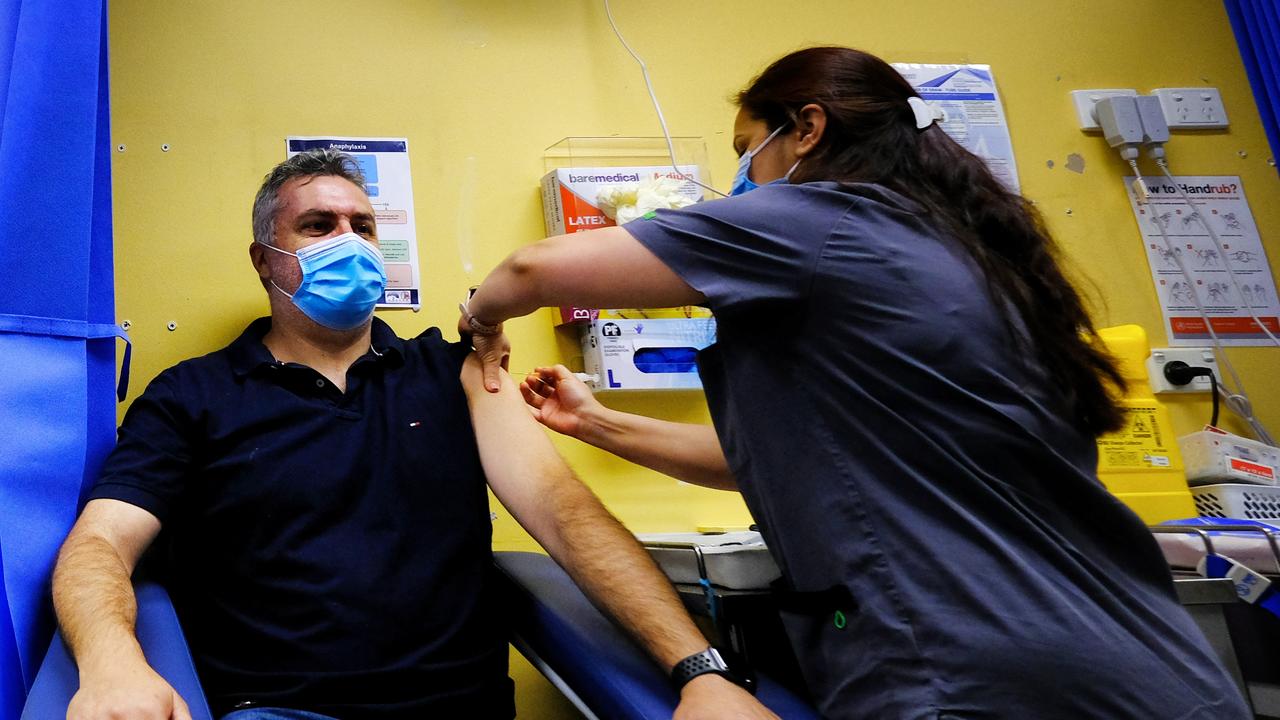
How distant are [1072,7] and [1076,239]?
25.4 inches

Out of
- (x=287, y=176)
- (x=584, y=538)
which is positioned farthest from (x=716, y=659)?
(x=287, y=176)

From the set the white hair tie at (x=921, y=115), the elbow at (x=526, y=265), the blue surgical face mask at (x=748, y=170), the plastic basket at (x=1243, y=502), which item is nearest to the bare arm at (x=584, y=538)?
the elbow at (x=526, y=265)

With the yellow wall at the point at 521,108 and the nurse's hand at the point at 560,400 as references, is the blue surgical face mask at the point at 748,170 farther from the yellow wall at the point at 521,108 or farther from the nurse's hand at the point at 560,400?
the yellow wall at the point at 521,108

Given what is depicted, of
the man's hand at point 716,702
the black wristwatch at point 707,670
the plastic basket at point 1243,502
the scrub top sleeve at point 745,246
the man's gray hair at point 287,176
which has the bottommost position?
the man's hand at point 716,702

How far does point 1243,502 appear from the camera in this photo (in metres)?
2.10

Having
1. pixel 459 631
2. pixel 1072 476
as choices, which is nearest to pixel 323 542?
pixel 459 631

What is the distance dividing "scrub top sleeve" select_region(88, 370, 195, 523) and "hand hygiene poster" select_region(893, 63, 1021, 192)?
5.89 feet

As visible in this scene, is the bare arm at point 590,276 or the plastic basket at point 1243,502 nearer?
the bare arm at point 590,276

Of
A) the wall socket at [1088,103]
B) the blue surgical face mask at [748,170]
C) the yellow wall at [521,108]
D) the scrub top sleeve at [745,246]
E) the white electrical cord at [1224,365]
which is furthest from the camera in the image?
the wall socket at [1088,103]

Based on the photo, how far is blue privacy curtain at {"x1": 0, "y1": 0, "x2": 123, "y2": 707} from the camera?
1338 millimetres

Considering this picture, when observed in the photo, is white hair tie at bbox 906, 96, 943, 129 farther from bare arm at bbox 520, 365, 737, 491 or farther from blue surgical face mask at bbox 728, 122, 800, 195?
bare arm at bbox 520, 365, 737, 491

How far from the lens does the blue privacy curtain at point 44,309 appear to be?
1.34m

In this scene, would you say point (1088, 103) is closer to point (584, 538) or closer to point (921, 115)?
point (921, 115)

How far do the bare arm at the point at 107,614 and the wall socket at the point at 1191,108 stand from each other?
248 centimetres
